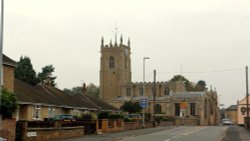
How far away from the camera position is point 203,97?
120625 millimetres

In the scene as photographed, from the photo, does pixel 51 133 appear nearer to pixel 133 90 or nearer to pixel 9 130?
pixel 9 130

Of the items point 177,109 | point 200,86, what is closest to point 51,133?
point 177,109

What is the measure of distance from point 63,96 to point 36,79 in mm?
26192

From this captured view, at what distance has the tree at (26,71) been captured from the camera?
267 feet

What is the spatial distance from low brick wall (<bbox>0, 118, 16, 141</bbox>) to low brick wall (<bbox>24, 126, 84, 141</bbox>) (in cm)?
114

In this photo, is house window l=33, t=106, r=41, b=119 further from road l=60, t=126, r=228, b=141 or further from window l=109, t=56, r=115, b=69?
window l=109, t=56, r=115, b=69

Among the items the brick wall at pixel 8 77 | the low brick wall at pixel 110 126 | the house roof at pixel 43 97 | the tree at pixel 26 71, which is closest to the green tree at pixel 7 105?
the brick wall at pixel 8 77

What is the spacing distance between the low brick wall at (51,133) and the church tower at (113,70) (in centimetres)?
10678

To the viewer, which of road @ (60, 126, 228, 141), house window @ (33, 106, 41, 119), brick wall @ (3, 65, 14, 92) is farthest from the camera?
house window @ (33, 106, 41, 119)

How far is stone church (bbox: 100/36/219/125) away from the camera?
4788 inches

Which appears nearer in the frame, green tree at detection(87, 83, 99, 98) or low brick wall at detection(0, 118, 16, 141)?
low brick wall at detection(0, 118, 16, 141)

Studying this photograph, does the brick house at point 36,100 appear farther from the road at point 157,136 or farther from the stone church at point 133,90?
the stone church at point 133,90

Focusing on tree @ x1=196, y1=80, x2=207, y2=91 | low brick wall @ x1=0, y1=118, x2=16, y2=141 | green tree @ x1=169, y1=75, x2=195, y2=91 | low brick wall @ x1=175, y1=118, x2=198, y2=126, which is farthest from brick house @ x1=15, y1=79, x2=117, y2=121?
tree @ x1=196, y1=80, x2=207, y2=91

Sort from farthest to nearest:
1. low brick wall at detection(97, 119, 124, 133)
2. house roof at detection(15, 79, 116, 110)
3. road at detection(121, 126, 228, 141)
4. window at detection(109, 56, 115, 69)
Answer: window at detection(109, 56, 115, 69) < house roof at detection(15, 79, 116, 110) < low brick wall at detection(97, 119, 124, 133) < road at detection(121, 126, 228, 141)
